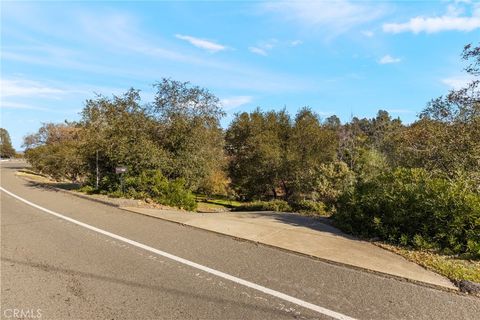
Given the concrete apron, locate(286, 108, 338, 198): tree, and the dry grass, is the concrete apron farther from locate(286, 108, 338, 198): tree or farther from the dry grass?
locate(286, 108, 338, 198): tree

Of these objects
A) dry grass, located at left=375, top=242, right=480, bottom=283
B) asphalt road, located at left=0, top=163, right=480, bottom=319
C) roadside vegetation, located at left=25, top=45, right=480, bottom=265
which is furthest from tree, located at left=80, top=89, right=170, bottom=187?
dry grass, located at left=375, top=242, right=480, bottom=283

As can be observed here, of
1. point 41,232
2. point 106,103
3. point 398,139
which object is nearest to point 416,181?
point 398,139

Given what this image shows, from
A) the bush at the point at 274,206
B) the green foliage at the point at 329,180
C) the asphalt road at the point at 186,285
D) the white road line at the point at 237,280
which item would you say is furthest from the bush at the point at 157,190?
the green foliage at the point at 329,180

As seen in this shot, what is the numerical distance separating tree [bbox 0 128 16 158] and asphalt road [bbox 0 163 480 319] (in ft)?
413

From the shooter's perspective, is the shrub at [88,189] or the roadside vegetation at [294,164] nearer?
the roadside vegetation at [294,164]

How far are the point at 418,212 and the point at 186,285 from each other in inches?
175

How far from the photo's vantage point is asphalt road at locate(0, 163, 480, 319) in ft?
13.4

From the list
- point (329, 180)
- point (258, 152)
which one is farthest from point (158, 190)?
point (258, 152)

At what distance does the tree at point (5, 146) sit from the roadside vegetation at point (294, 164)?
92476 millimetres

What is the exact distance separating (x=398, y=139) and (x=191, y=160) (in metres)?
8.40

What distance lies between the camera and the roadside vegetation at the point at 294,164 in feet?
22.2

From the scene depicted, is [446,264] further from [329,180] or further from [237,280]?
[329,180]

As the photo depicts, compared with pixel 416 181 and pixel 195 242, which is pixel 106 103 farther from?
pixel 416 181

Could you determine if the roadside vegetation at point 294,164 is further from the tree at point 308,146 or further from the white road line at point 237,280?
the white road line at point 237,280
